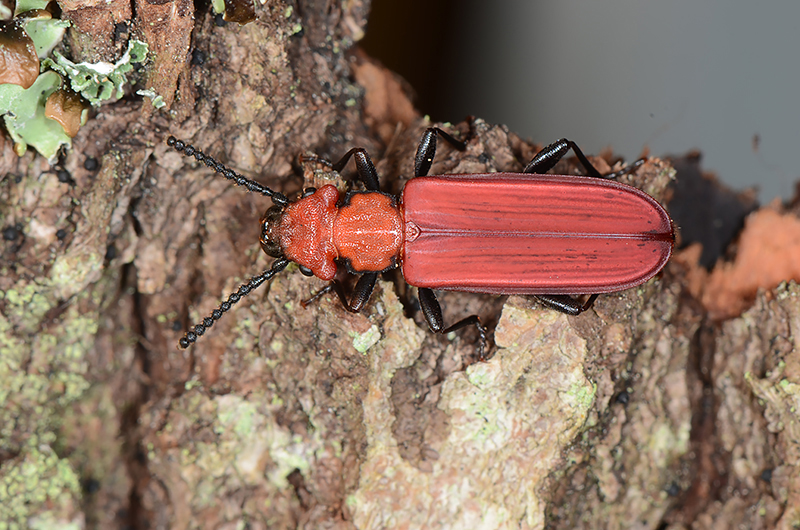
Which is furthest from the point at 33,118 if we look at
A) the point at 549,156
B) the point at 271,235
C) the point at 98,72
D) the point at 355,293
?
the point at 549,156

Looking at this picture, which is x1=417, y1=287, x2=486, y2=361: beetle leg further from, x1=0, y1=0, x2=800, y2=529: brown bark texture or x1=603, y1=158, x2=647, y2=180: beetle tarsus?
x1=603, y1=158, x2=647, y2=180: beetle tarsus

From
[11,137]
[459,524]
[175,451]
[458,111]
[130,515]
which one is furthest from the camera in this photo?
[458,111]

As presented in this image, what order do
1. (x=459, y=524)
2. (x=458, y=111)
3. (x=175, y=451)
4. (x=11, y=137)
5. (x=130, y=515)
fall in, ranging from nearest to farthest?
1. (x=11, y=137)
2. (x=459, y=524)
3. (x=175, y=451)
4. (x=130, y=515)
5. (x=458, y=111)

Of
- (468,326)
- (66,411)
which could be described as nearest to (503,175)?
(468,326)

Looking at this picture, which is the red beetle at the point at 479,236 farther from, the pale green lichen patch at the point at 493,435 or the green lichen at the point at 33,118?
the green lichen at the point at 33,118

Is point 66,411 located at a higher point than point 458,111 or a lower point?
lower

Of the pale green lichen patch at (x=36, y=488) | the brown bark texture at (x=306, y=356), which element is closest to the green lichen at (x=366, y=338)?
the brown bark texture at (x=306, y=356)

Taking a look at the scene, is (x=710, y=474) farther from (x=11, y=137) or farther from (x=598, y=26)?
(x=11, y=137)
